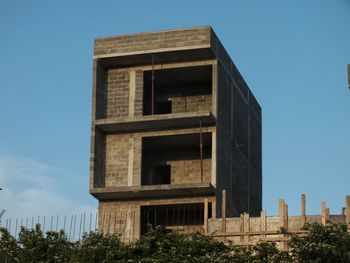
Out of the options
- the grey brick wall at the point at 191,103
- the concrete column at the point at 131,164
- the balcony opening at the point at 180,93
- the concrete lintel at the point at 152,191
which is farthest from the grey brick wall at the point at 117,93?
the concrete lintel at the point at 152,191

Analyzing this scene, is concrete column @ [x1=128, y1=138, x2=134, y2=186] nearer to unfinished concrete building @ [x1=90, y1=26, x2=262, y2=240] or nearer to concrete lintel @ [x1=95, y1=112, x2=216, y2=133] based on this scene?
unfinished concrete building @ [x1=90, y1=26, x2=262, y2=240]

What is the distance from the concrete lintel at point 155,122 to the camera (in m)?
49.4

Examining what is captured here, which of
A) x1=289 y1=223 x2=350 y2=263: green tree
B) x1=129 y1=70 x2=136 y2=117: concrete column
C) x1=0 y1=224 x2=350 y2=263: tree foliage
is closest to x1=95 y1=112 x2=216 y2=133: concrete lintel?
x1=129 y1=70 x2=136 y2=117: concrete column

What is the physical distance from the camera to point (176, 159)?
53.4m

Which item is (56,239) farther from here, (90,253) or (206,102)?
(206,102)

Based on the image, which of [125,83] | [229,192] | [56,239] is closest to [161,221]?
[229,192]

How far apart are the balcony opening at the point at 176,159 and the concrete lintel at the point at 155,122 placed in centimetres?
82

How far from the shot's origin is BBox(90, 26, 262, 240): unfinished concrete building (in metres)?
49.7

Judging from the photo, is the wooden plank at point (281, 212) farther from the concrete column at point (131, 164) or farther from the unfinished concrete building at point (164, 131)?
the concrete column at point (131, 164)

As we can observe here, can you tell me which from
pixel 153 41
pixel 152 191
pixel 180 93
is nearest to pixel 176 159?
pixel 180 93

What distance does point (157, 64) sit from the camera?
169 feet

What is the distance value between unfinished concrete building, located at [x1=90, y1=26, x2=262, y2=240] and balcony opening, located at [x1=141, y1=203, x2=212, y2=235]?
6cm

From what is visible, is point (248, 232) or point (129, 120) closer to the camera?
point (248, 232)

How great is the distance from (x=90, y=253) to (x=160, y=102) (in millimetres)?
18344
